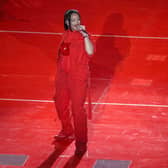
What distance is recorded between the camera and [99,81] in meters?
9.03

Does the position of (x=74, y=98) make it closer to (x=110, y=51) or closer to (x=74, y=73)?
(x=74, y=73)

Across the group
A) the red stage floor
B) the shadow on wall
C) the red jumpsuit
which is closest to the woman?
the red jumpsuit

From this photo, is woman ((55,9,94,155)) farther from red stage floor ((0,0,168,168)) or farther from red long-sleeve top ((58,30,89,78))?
red stage floor ((0,0,168,168))

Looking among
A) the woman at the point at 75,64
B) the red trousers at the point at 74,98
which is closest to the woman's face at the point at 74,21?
the woman at the point at 75,64

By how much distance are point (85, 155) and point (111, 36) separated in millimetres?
4143

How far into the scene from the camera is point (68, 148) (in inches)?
278

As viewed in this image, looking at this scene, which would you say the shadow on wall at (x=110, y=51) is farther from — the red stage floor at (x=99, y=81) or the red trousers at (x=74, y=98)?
the red trousers at (x=74, y=98)

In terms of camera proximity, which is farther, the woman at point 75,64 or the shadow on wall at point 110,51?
the shadow on wall at point 110,51

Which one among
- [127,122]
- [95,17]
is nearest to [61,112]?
[127,122]

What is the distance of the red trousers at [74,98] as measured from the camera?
6.59 m

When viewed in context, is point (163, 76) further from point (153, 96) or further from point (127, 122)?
point (127, 122)

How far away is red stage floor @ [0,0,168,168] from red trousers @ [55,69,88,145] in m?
0.35

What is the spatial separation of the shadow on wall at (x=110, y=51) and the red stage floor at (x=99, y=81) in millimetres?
16

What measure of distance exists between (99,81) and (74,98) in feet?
8.05
